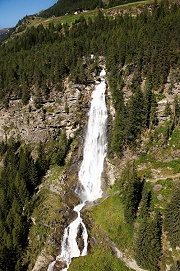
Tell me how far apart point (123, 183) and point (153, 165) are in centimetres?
932

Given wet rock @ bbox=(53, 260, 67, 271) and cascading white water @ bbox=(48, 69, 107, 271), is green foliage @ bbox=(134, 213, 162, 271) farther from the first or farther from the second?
wet rock @ bbox=(53, 260, 67, 271)

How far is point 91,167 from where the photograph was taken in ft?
246

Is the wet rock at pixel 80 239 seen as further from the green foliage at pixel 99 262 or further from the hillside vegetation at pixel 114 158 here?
the green foliage at pixel 99 262

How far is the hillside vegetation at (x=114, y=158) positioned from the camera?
2076 inches

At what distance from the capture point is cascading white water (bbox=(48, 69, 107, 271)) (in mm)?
56344

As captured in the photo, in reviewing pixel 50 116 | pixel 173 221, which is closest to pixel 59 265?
pixel 173 221

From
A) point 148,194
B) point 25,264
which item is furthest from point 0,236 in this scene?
point 148,194

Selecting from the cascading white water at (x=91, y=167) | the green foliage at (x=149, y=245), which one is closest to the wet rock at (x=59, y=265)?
the cascading white water at (x=91, y=167)

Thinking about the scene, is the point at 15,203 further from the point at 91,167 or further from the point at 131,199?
the point at 131,199

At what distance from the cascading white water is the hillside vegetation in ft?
6.48

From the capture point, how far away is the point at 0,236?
188ft

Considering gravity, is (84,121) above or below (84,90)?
below

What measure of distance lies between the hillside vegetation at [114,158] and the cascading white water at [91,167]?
198 centimetres

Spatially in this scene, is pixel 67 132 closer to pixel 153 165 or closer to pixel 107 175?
pixel 107 175
